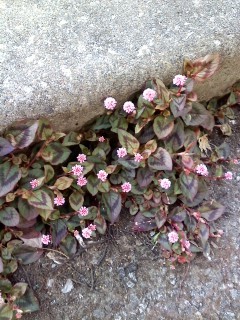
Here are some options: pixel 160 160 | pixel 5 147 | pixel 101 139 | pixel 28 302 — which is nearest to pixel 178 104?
pixel 160 160

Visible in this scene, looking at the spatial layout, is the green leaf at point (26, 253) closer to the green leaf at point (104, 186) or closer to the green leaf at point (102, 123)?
the green leaf at point (104, 186)

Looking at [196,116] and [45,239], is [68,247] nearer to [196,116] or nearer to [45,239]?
[45,239]

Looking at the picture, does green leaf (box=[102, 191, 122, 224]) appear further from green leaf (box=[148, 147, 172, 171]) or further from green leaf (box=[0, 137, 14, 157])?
green leaf (box=[0, 137, 14, 157])

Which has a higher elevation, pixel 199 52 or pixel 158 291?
pixel 199 52

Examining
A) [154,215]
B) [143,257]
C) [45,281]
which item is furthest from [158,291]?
[45,281]

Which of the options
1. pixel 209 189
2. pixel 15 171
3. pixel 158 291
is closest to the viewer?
pixel 15 171

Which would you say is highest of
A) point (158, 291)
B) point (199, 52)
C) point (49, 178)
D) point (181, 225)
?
point (199, 52)

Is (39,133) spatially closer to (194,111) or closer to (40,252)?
(40,252)
